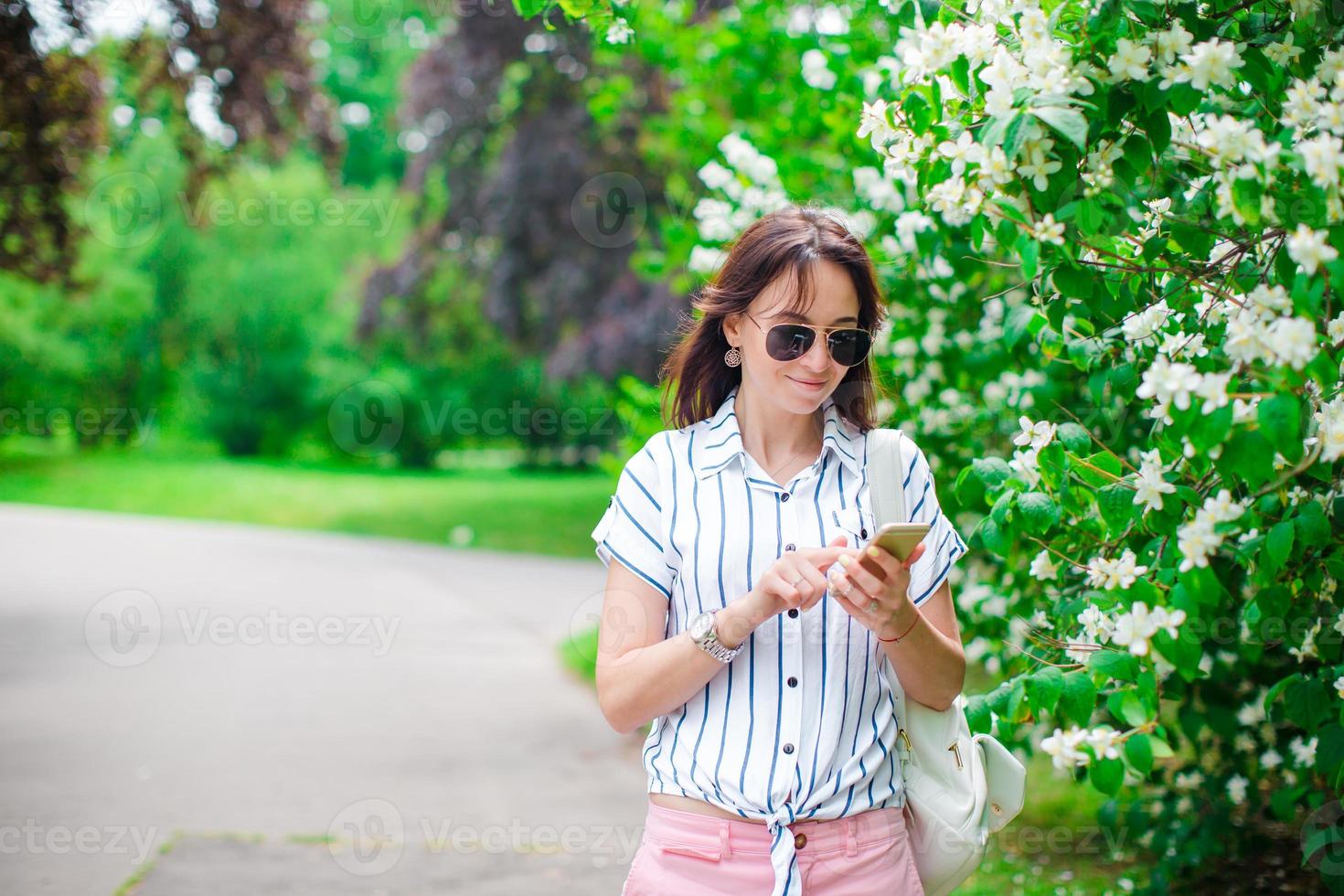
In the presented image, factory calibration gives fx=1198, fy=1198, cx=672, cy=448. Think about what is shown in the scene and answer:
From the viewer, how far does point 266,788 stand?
19.9 feet

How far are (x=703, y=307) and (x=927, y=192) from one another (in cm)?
48

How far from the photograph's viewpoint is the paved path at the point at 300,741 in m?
5.02

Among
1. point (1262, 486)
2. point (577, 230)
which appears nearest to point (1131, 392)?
point (1262, 486)

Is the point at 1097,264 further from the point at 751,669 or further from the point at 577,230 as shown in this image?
the point at 577,230

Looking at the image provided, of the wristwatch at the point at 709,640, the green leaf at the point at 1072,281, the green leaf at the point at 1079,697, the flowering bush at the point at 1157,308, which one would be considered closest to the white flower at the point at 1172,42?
the flowering bush at the point at 1157,308

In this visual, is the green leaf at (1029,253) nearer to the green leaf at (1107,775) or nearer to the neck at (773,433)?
the neck at (773,433)

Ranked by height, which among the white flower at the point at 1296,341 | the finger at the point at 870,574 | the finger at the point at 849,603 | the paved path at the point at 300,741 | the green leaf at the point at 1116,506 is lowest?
the paved path at the point at 300,741

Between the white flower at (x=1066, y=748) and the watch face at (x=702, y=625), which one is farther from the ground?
the watch face at (x=702, y=625)

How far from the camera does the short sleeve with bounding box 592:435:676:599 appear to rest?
6.98ft

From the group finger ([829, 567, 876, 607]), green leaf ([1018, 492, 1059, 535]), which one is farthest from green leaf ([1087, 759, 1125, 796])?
green leaf ([1018, 492, 1059, 535])

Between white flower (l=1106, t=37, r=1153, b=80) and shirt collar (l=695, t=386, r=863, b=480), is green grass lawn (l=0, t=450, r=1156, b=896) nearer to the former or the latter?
shirt collar (l=695, t=386, r=863, b=480)

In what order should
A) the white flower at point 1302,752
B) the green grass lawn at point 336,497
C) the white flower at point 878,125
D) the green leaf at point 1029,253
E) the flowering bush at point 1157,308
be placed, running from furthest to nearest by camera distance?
the green grass lawn at point 336,497 → the white flower at point 1302,752 → the white flower at point 878,125 → the green leaf at point 1029,253 → the flowering bush at point 1157,308

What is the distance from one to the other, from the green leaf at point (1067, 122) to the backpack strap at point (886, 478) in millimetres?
665

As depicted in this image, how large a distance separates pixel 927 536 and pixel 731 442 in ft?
1.29
